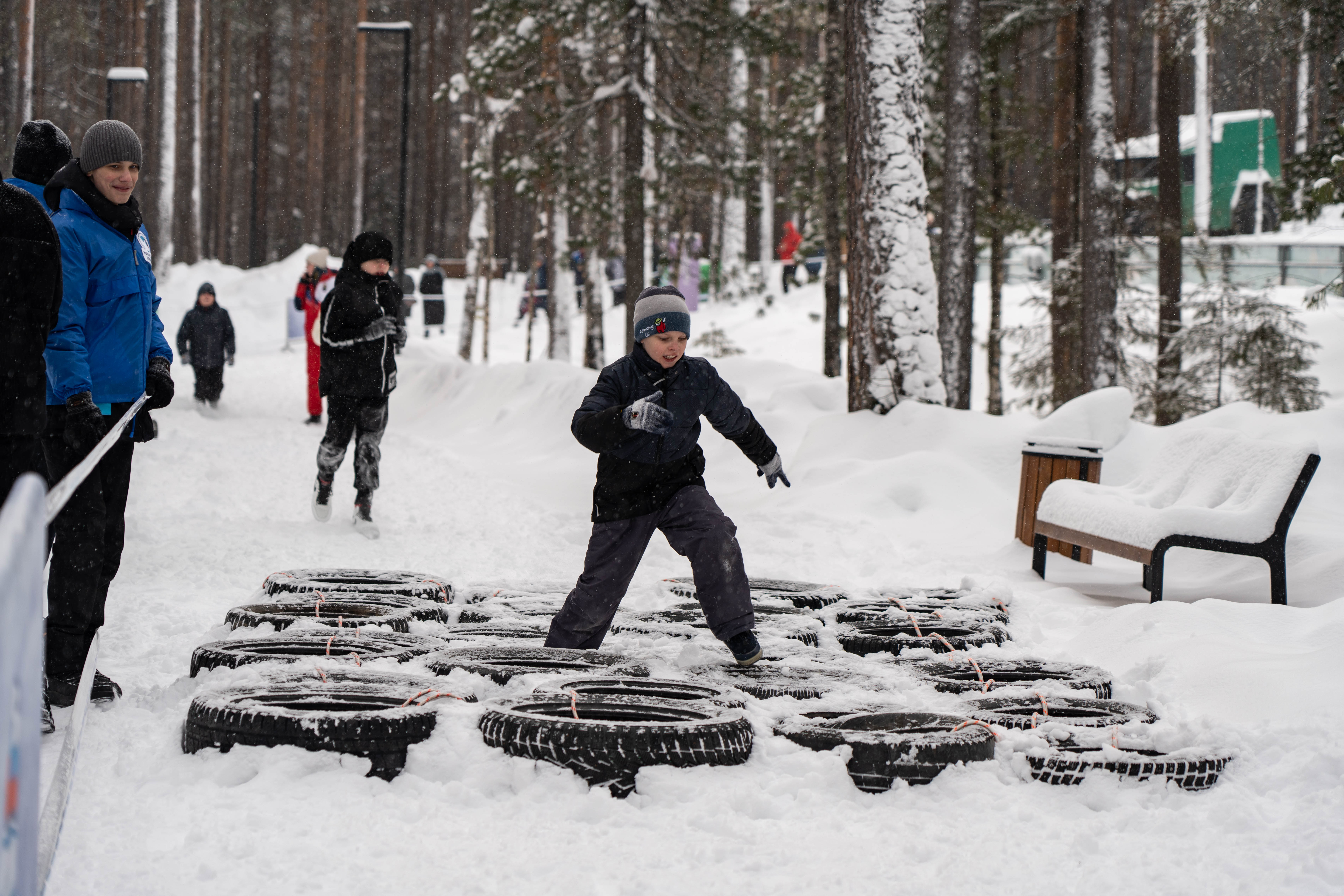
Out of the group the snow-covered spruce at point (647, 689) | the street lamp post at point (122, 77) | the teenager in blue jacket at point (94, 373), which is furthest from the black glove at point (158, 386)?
the street lamp post at point (122, 77)

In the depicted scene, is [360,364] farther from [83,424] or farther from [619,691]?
[619,691]

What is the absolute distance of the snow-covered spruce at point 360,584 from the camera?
5973 mm

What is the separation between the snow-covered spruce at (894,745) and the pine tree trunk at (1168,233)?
13162 millimetres

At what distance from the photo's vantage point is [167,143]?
28188 mm

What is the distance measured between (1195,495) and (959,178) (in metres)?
8.25

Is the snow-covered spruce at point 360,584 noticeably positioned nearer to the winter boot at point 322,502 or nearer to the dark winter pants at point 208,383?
the winter boot at point 322,502

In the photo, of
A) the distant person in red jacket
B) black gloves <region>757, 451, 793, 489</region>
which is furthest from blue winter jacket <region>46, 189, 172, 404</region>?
the distant person in red jacket

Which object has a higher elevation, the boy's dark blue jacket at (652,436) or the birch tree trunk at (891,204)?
the birch tree trunk at (891,204)

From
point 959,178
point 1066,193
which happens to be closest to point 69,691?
point 959,178

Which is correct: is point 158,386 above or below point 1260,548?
above

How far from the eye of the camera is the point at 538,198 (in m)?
23.2

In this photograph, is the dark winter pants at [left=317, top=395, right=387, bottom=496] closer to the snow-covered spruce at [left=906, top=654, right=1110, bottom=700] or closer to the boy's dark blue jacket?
the boy's dark blue jacket

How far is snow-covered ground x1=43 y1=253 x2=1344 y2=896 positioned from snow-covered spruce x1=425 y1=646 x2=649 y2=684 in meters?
0.29

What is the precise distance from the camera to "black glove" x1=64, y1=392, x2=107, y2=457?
13.1 ft
